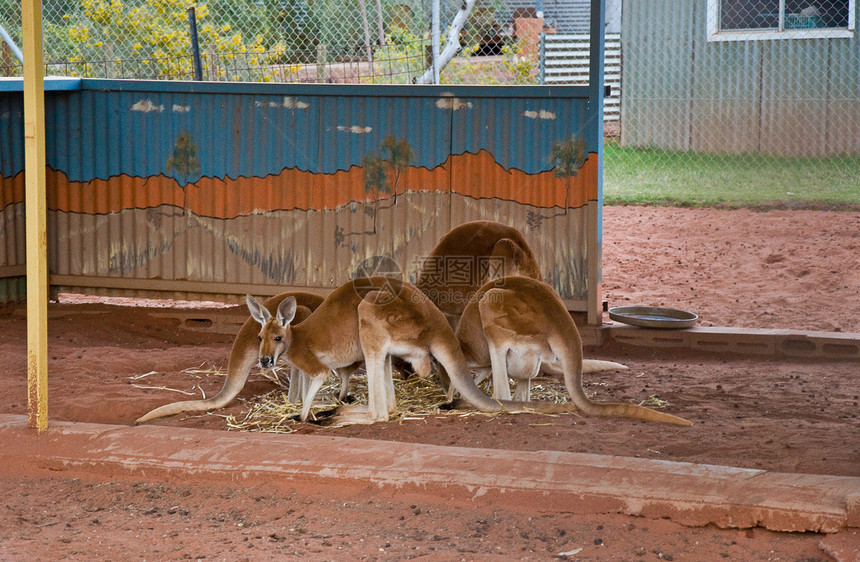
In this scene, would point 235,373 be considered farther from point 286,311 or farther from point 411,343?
point 411,343

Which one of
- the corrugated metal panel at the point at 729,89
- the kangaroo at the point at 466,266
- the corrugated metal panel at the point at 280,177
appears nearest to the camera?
the kangaroo at the point at 466,266

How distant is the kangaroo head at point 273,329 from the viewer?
4928 mm

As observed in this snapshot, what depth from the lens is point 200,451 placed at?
14.8ft

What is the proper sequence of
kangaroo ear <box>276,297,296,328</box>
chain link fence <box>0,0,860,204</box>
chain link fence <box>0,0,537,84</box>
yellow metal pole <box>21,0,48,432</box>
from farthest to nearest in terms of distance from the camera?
chain link fence <box>0,0,860,204</box> < chain link fence <box>0,0,537,84</box> < kangaroo ear <box>276,297,296,328</box> < yellow metal pole <box>21,0,48,432</box>

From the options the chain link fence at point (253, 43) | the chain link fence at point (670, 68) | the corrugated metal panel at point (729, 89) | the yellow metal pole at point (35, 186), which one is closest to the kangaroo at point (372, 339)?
the yellow metal pole at point (35, 186)

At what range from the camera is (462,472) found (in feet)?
13.5

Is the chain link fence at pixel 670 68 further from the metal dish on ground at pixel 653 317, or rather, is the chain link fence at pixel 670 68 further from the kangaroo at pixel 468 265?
the kangaroo at pixel 468 265

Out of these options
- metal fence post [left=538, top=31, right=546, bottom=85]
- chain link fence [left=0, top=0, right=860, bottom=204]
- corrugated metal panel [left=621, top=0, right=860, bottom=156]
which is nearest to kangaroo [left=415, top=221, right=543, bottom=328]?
chain link fence [left=0, top=0, right=860, bottom=204]

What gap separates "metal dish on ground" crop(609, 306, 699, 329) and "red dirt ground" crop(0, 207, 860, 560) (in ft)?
0.70

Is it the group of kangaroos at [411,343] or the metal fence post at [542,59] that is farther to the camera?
the metal fence post at [542,59]

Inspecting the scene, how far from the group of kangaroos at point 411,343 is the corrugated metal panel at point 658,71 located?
896cm

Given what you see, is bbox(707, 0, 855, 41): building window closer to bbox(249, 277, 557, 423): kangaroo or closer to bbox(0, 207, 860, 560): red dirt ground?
bbox(0, 207, 860, 560): red dirt ground

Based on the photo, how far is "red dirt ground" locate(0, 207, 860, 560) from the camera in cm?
366

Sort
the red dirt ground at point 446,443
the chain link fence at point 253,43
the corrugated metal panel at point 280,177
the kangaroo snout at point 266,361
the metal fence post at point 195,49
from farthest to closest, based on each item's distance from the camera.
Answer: the chain link fence at point 253,43 → the metal fence post at point 195,49 → the corrugated metal panel at point 280,177 → the kangaroo snout at point 266,361 → the red dirt ground at point 446,443
